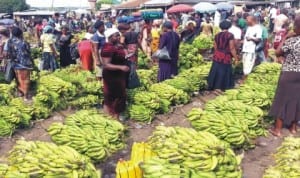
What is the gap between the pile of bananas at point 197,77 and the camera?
335 inches

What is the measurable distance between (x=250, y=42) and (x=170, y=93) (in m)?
2.62

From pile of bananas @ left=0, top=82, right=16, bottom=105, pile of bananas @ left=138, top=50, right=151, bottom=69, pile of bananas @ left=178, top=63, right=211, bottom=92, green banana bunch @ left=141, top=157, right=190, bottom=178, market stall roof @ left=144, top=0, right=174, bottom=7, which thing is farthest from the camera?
market stall roof @ left=144, top=0, right=174, bottom=7

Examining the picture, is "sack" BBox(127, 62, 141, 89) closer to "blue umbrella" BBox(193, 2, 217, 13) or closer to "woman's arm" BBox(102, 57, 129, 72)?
"woman's arm" BBox(102, 57, 129, 72)

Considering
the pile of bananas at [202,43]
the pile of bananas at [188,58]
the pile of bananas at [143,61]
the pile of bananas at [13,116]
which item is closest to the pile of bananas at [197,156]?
the pile of bananas at [13,116]

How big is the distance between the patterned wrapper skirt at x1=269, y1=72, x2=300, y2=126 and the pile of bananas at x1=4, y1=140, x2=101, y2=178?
10.5 ft

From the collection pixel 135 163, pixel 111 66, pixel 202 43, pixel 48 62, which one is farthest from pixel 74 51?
pixel 135 163

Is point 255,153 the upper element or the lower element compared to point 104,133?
lower

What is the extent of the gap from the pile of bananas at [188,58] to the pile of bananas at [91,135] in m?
5.92

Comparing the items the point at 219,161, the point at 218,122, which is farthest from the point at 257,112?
the point at 219,161

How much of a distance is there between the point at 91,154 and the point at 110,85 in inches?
91.0

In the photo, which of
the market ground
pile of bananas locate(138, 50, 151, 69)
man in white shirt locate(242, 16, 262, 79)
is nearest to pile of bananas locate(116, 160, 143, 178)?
the market ground

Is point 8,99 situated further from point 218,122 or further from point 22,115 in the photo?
point 218,122

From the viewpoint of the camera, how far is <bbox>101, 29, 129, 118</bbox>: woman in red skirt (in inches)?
245

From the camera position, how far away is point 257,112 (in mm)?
5680
